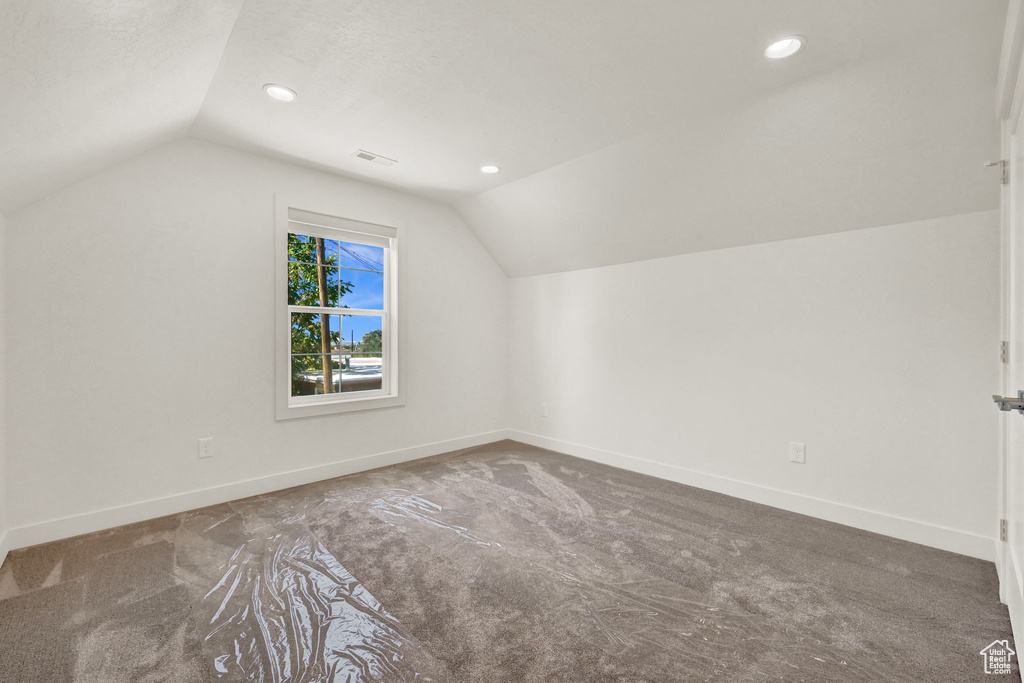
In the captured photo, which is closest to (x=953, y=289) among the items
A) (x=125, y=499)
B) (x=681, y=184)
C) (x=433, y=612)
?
(x=681, y=184)

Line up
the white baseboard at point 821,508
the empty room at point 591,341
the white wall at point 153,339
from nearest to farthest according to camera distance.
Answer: the empty room at point 591,341 < the white baseboard at point 821,508 < the white wall at point 153,339

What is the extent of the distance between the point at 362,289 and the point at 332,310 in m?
0.37

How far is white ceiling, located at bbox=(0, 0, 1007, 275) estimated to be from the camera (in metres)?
1.75

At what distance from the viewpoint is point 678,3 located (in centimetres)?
175

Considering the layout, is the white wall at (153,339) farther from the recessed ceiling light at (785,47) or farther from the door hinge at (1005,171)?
the door hinge at (1005,171)

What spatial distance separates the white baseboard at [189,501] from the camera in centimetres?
251

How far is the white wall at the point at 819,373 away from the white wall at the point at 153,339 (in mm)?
2343

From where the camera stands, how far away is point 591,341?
14.1ft

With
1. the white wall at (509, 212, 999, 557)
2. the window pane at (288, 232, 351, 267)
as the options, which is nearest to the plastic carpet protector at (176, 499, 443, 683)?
the window pane at (288, 232, 351, 267)

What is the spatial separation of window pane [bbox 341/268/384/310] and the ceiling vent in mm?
997

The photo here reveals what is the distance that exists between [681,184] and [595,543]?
7.87 feet

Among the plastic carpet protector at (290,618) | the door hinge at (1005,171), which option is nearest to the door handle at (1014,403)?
the door hinge at (1005,171)

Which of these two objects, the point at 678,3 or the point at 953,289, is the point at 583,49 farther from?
the point at 953,289

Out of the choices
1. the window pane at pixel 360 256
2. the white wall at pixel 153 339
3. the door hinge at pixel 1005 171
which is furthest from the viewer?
the window pane at pixel 360 256
